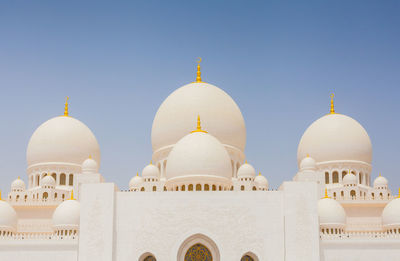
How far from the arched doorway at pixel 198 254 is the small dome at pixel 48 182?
9.68m

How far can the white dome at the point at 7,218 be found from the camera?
77.8ft

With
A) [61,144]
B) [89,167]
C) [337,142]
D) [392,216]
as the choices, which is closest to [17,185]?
[61,144]

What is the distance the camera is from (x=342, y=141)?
2952 centimetres

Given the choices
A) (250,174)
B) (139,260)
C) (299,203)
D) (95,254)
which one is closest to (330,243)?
(299,203)

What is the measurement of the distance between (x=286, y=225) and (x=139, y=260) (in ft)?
17.8

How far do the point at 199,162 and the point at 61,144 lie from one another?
967 cm

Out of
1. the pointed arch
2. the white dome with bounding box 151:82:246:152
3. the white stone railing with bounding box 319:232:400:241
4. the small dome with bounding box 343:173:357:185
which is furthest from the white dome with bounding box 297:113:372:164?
the pointed arch

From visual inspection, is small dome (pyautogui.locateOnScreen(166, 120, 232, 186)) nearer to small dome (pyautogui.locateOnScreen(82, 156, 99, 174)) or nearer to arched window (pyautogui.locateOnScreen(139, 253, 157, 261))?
arched window (pyautogui.locateOnScreen(139, 253, 157, 261))

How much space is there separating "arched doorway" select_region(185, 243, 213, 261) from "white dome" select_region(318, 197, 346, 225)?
17.2 feet

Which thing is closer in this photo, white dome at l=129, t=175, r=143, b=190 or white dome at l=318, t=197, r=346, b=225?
white dome at l=318, t=197, r=346, b=225

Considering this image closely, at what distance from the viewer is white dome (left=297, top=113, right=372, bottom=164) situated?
96.5 ft

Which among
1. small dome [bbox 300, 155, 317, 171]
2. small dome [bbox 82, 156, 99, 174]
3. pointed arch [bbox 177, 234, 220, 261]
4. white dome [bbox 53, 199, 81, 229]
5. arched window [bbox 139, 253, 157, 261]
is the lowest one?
arched window [bbox 139, 253, 157, 261]

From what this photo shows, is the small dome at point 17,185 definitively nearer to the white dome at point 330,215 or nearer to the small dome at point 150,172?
the small dome at point 150,172

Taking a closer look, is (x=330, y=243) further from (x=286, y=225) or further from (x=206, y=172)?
(x=206, y=172)
